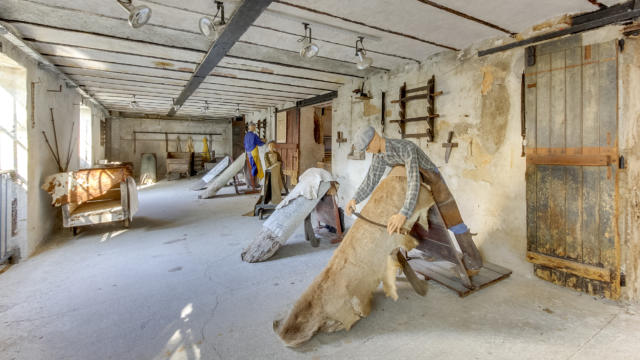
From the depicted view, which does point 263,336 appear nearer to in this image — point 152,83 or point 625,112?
point 625,112

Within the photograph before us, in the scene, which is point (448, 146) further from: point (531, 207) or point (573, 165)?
point (573, 165)

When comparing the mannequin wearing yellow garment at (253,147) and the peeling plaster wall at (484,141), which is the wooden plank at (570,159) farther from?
the mannequin wearing yellow garment at (253,147)

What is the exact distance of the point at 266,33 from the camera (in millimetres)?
2895

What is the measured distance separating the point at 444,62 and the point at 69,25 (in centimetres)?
381

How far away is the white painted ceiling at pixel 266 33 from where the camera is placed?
7.53 feet

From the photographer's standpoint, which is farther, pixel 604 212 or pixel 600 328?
pixel 604 212

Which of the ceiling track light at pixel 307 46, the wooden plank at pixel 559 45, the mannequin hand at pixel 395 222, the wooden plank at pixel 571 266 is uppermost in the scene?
the ceiling track light at pixel 307 46

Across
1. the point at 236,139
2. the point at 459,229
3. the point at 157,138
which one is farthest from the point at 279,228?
the point at 157,138

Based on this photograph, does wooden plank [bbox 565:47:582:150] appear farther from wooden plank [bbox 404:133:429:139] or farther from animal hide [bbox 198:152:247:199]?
animal hide [bbox 198:152:247:199]

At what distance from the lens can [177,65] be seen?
402 centimetres

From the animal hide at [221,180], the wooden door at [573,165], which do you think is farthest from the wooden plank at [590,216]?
the animal hide at [221,180]

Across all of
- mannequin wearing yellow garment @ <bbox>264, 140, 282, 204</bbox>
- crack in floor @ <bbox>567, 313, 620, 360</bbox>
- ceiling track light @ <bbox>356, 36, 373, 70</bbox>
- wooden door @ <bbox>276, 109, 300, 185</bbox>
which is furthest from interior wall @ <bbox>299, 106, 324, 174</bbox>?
crack in floor @ <bbox>567, 313, 620, 360</bbox>

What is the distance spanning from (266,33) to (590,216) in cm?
329

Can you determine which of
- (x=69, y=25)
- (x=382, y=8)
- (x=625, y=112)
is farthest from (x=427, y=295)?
(x=69, y=25)
